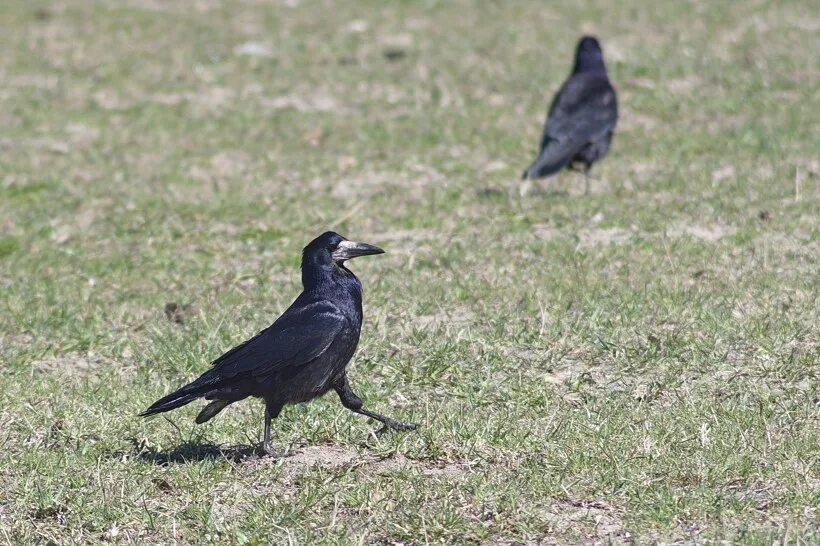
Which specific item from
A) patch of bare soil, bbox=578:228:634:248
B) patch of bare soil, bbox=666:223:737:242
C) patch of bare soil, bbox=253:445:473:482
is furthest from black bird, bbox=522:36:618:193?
patch of bare soil, bbox=253:445:473:482

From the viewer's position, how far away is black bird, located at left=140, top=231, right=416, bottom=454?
5.98m

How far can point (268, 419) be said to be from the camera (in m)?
6.11

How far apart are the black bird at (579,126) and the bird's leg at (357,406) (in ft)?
17.9

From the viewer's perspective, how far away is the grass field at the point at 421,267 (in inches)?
219

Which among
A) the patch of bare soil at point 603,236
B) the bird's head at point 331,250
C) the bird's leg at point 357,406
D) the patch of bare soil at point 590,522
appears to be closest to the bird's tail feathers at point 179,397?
the bird's leg at point 357,406

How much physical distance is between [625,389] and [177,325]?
320 cm

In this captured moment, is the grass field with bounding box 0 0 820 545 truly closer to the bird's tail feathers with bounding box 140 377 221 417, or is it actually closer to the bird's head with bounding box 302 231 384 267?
the bird's tail feathers with bounding box 140 377 221 417

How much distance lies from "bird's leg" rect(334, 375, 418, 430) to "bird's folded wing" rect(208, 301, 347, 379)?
322mm

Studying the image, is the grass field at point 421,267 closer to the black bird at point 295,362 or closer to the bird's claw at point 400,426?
the bird's claw at point 400,426

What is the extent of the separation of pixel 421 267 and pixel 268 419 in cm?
351

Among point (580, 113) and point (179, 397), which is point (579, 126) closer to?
point (580, 113)

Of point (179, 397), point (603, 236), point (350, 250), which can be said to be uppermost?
point (350, 250)

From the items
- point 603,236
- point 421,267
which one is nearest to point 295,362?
point 421,267

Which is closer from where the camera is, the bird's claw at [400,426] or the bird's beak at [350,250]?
the bird's claw at [400,426]
